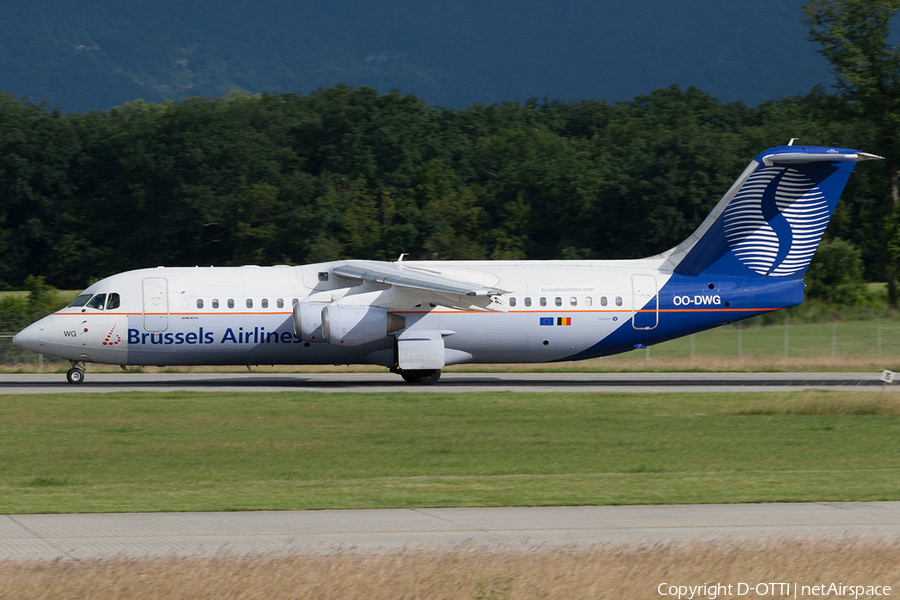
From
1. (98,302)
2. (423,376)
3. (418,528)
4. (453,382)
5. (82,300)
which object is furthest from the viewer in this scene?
(453,382)

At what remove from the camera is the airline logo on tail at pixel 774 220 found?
3241cm

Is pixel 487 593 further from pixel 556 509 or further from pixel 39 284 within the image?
pixel 39 284

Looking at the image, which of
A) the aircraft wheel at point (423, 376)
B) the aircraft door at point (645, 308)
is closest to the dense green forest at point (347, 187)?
the aircraft wheel at point (423, 376)

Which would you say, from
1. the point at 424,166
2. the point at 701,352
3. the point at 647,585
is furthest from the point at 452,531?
the point at 424,166

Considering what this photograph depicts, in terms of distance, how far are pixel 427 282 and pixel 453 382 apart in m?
4.71

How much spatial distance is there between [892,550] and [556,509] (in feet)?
13.7

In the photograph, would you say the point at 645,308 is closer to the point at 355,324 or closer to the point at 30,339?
the point at 355,324

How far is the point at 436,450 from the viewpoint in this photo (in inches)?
754

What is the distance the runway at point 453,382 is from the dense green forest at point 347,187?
24152 mm

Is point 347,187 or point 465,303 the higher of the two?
point 347,187

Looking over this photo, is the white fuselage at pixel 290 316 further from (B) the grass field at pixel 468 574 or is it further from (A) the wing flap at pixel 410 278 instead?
(B) the grass field at pixel 468 574

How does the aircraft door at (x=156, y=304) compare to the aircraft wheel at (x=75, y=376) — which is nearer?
the aircraft door at (x=156, y=304)

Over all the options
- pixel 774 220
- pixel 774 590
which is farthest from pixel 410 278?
pixel 774 590

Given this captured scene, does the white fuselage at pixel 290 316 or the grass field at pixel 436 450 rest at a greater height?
the white fuselage at pixel 290 316
